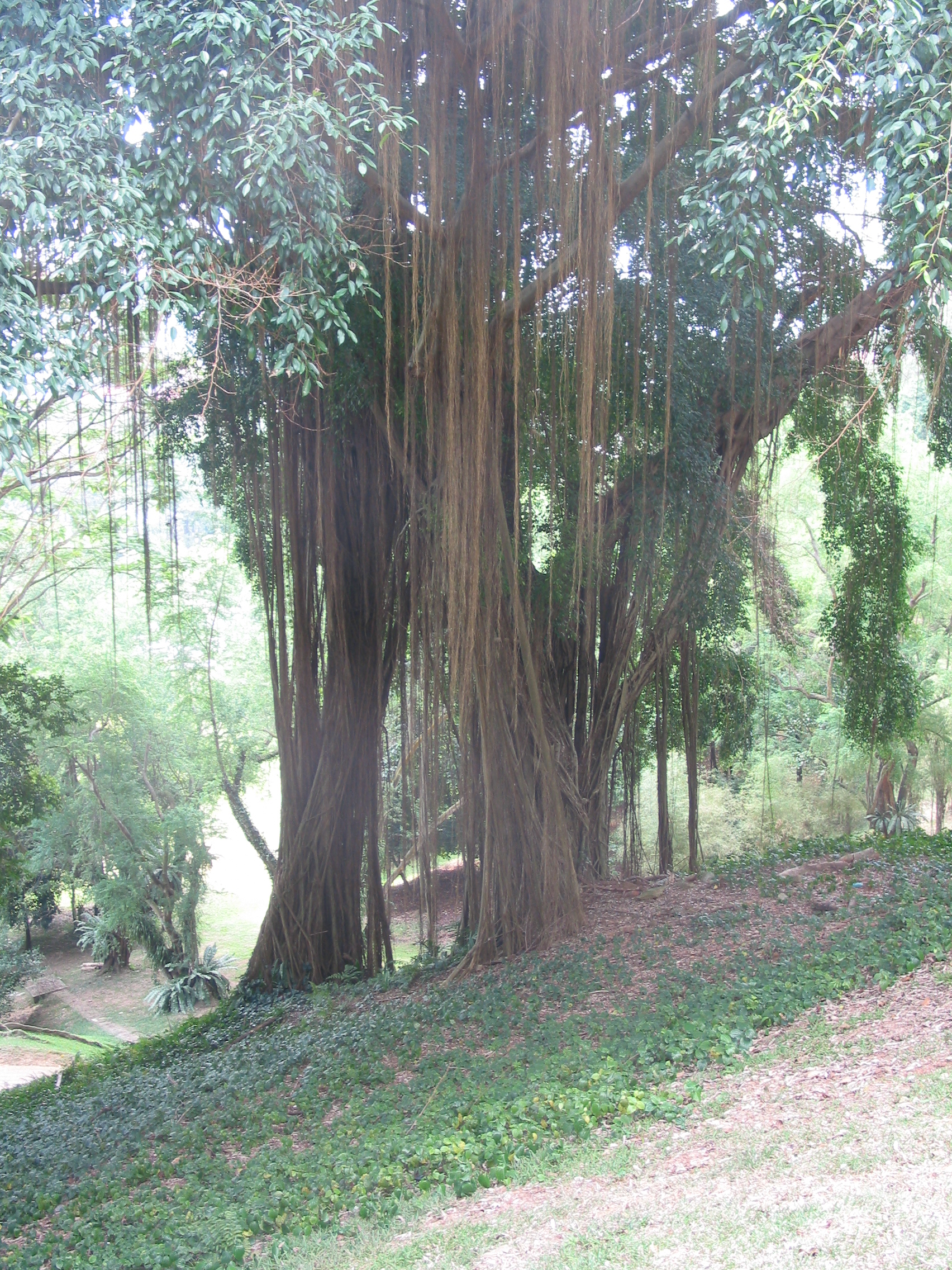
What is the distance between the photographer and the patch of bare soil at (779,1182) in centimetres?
237

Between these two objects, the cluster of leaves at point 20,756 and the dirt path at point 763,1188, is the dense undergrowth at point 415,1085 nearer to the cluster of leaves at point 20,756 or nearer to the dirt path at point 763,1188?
the dirt path at point 763,1188

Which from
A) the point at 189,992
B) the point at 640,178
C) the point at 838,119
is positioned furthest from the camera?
the point at 189,992

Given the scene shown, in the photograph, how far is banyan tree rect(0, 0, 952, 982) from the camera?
3803mm

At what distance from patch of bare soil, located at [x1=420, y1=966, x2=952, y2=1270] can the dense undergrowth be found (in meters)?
0.26

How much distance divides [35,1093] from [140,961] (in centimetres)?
1127

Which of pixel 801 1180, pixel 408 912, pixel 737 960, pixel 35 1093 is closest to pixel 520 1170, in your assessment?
pixel 801 1180

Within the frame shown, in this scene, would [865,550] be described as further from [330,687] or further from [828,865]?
[330,687]

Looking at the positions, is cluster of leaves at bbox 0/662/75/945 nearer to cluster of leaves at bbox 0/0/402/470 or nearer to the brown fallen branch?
cluster of leaves at bbox 0/0/402/470

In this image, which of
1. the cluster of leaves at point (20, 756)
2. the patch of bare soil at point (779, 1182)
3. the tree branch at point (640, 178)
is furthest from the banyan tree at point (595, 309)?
the cluster of leaves at point (20, 756)

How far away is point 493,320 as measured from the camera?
17.8ft

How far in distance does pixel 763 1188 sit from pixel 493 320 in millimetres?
4213

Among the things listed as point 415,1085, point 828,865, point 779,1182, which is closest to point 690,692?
point 828,865

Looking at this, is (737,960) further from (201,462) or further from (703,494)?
(201,462)

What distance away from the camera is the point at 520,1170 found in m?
3.21
